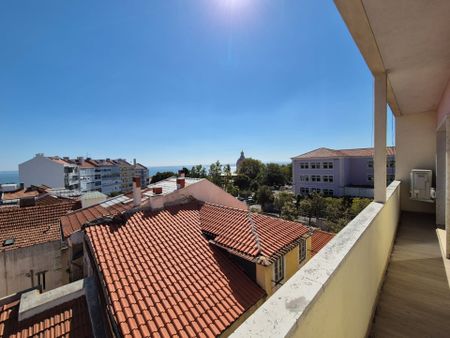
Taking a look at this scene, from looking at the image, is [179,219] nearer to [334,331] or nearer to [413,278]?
[413,278]

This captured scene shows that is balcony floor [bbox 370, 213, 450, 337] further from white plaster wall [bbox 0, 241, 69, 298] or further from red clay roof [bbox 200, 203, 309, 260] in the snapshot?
white plaster wall [bbox 0, 241, 69, 298]

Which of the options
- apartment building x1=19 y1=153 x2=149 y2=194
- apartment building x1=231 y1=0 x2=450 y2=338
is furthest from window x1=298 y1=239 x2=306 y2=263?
apartment building x1=19 y1=153 x2=149 y2=194

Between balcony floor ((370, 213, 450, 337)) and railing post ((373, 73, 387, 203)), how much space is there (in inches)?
44.8

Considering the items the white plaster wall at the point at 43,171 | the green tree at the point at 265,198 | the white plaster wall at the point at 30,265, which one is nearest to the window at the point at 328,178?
the green tree at the point at 265,198

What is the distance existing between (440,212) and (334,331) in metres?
5.86

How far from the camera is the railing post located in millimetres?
3879

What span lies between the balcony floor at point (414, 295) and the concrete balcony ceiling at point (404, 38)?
328 centimetres

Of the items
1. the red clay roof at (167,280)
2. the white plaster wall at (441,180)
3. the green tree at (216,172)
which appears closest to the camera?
the red clay roof at (167,280)

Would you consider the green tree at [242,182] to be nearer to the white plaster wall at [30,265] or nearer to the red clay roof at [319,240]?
the red clay roof at [319,240]

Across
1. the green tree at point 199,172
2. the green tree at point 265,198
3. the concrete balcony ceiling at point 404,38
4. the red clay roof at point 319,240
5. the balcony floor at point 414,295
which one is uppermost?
the concrete balcony ceiling at point 404,38

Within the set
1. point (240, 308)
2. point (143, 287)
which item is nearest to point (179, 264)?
point (143, 287)

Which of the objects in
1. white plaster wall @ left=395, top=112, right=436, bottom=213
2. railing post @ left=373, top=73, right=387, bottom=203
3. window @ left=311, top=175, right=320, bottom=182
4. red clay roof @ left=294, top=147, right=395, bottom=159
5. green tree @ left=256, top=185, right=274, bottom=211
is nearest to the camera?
railing post @ left=373, top=73, right=387, bottom=203

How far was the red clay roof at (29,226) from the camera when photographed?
8938 mm

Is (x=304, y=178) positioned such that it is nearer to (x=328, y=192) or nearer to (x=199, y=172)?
(x=328, y=192)
